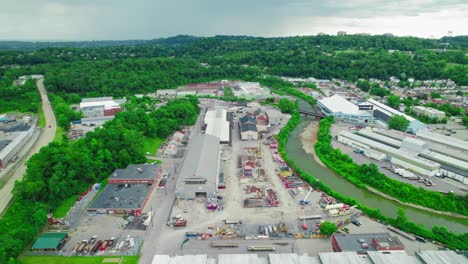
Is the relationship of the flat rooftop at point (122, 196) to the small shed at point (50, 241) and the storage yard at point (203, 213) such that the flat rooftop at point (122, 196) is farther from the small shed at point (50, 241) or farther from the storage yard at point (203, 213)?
the small shed at point (50, 241)

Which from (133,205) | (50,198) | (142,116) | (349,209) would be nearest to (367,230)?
(349,209)

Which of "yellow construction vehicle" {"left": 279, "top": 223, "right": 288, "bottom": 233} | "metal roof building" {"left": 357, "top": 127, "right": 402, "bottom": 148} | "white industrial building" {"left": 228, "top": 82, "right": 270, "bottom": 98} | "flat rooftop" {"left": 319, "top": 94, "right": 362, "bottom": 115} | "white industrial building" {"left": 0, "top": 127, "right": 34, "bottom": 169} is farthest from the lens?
"white industrial building" {"left": 228, "top": 82, "right": 270, "bottom": 98}

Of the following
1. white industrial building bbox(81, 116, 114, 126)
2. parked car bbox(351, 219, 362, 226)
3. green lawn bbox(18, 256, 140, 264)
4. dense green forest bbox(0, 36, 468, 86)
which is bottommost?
green lawn bbox(18, 256, 140, 264)

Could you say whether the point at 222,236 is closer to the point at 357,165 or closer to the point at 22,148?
the point at 357,165

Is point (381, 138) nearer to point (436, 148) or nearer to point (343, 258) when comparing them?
point (436, 148)

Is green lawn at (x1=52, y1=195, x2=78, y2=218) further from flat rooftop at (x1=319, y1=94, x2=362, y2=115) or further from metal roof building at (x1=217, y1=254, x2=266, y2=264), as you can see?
flat rooftop at (x1=319, y1=94, x2=362, y2=115)

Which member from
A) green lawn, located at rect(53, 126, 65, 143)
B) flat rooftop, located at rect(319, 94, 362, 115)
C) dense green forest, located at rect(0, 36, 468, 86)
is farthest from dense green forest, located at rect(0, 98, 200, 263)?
dense green forest, located at rect(0, 36, 468, 86)
